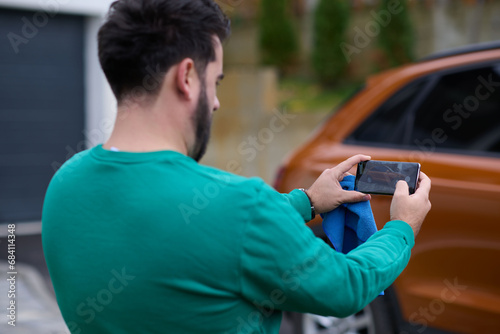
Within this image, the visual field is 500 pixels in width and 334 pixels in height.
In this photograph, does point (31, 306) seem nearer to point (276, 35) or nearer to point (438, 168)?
point (438, 168)

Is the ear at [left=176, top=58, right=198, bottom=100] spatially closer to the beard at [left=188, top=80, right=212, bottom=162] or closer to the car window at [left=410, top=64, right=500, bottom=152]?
the beard at [left=188, top=80, right=212, bottom=162]

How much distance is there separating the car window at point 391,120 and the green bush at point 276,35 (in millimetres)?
9698

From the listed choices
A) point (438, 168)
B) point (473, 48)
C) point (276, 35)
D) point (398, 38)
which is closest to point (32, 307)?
point (438, 168)

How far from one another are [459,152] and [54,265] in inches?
90.8

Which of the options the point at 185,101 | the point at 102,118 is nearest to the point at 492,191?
the point at 185,101

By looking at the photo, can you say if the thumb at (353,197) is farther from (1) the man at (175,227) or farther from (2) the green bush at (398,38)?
(2) the green bush at (398,38)

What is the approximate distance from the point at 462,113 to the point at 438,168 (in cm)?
39

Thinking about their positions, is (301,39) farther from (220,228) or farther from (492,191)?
(220,228)

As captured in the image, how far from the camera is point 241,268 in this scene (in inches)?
45.0

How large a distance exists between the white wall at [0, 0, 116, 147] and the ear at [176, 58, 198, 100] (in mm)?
7637

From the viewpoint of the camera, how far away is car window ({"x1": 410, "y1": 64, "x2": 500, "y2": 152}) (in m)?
3.13
